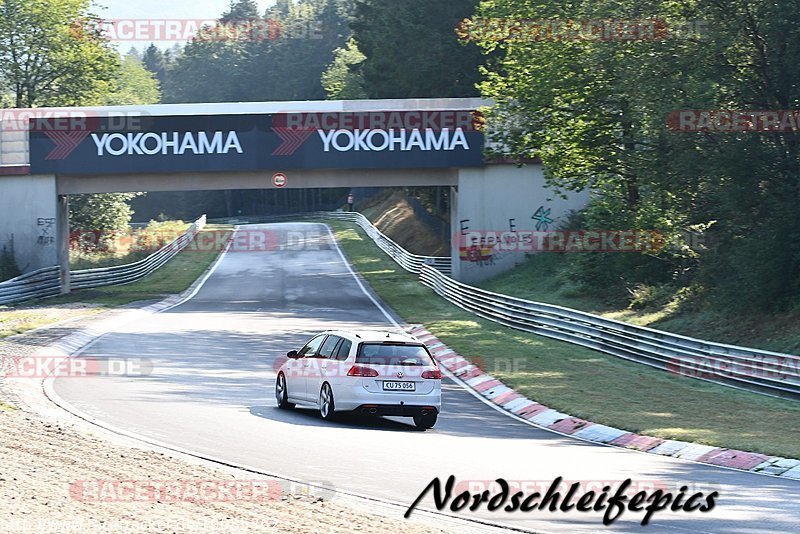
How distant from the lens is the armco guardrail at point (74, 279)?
4039 cm

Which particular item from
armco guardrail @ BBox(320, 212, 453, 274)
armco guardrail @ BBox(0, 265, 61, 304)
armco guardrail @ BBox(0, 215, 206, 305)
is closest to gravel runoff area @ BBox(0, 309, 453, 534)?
armco guardrail @ BBox(0, 265, 61, 304)

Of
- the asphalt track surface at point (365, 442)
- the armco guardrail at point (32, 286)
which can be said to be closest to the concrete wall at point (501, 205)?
the armco guardrail at point (32, 286)

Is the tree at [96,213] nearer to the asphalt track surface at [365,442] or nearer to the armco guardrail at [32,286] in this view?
the armco guardrail at [32,286]

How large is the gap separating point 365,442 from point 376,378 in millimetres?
1942

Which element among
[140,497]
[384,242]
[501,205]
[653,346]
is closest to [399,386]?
[140,497]

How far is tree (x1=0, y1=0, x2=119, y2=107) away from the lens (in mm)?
69562

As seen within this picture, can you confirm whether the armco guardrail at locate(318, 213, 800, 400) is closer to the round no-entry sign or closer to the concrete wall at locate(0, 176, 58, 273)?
the round no-entry sign

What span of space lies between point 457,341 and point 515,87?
1162 centimetres

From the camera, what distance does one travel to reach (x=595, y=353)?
28047 millimetres

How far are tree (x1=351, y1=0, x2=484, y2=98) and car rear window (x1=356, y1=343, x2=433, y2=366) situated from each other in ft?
131

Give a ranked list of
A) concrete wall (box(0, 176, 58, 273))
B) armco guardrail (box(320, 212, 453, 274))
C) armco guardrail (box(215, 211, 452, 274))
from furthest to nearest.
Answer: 1. armco guardrail (box(215, 211, 452, 274))
2. armco guardrail (box(320, 212, 453, 274))
3. concrete wall (box(0, 176, 58, 273))

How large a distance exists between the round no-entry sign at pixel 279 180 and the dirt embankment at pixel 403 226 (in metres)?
17.3

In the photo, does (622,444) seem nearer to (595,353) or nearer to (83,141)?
(595,353)

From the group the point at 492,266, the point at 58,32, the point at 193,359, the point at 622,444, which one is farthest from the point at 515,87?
the point at 58,32
